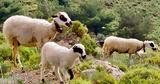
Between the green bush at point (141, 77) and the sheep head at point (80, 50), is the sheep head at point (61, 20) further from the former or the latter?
the green bush at point (141, 77)

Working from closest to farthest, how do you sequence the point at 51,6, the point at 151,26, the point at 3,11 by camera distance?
1. the point at 3,11
2. the point at 151,26
3. the point at 51,6

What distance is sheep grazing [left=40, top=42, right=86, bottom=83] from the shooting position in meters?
10.4

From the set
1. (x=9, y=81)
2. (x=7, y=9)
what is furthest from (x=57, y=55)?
(x=7, y=9)

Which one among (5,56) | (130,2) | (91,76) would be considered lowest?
(130,2)

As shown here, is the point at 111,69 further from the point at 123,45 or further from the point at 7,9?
the point at 7,9

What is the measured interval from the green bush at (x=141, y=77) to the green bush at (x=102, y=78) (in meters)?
0.28

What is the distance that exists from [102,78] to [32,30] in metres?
2.54

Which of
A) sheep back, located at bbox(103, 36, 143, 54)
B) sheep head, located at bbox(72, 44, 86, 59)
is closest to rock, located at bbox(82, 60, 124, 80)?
sheep head, located at bbox(72, 44, 86, 59)

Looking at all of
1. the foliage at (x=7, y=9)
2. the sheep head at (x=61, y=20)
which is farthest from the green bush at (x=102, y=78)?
the foliage at (x=7, y=9)

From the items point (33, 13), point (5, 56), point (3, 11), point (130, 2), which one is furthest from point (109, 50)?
point (130, 2)

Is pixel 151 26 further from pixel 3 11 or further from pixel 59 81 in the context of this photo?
pixel 59 81

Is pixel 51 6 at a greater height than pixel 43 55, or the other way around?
pixel 43 55

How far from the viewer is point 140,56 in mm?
21391

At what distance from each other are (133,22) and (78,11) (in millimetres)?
5022
